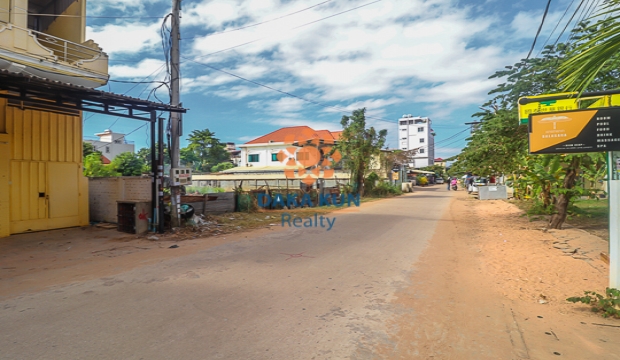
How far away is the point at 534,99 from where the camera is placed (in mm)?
5598

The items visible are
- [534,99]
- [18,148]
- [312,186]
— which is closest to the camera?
[534,99]

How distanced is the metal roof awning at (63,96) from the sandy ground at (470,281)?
360 centimetres

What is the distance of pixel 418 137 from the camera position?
83.7 meters

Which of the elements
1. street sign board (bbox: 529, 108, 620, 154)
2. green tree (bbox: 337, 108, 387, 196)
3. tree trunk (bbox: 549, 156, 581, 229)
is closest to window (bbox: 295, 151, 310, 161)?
green tree (bbox: 337, 108, 387, 196)

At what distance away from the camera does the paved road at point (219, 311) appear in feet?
10.7

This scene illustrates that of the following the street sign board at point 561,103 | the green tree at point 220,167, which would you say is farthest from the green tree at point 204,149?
the street sign board at point 561,103

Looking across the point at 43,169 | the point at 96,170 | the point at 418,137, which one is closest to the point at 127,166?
the point at 96,170

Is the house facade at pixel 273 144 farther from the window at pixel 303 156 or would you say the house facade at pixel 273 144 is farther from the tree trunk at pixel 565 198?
the tree trunk at pixel 565 198

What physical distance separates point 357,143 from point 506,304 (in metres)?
21.3

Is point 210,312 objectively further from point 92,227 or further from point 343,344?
point 92,227

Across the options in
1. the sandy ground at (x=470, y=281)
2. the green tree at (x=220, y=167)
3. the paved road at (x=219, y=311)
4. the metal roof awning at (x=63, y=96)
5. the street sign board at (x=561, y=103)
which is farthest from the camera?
the green tree at (x=220, y=167)

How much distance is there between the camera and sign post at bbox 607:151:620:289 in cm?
423

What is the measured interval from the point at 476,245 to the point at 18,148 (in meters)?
13.0

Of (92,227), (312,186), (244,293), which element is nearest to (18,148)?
(92,227)
